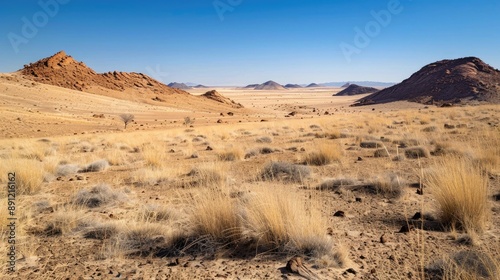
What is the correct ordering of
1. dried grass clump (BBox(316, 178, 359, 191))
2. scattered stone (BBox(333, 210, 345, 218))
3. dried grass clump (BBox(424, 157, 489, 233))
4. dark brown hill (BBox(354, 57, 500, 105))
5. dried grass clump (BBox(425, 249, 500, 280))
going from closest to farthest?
dried grass clump (BBox(425, 249, 500, 280)), dried grass clump (BBox(424, 157, 489, 233)), scattered stone (BBox(333, 210, 345, 218)), dried grass clump (BBox(316, 178, 359, 191)), dark brown hill (BBox(354, 57, 500, 105))

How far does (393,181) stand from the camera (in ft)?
20.2

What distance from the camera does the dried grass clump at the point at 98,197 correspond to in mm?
5766

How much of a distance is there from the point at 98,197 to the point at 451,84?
6987cm

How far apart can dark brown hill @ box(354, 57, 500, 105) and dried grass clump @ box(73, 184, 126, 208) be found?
5681 centimetres

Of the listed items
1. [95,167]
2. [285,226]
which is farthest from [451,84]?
[285,226]

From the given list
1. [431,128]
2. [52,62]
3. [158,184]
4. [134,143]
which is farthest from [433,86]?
[52,62]

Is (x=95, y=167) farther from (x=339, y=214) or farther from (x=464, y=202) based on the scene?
(x=464, y=202)

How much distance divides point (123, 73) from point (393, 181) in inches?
3191

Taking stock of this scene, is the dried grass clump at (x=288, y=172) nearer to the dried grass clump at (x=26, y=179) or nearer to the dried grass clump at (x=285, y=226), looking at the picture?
the dried grass clump at (x=285, y=226)

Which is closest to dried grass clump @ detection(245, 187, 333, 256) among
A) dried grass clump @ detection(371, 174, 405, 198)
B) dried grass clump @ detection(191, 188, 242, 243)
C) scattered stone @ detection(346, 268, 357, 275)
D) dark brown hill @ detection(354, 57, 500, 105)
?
dried grass clump @ detection(191, 188, 242, 243)

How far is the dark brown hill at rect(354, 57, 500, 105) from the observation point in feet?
180

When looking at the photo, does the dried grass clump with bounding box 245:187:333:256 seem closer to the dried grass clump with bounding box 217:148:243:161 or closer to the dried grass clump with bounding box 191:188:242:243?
the dried grass clump with bounding box 191:188:242:243

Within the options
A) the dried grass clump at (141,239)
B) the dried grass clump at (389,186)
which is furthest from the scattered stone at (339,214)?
the dried grass clump at (141,239)

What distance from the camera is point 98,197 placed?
5.82 meters
